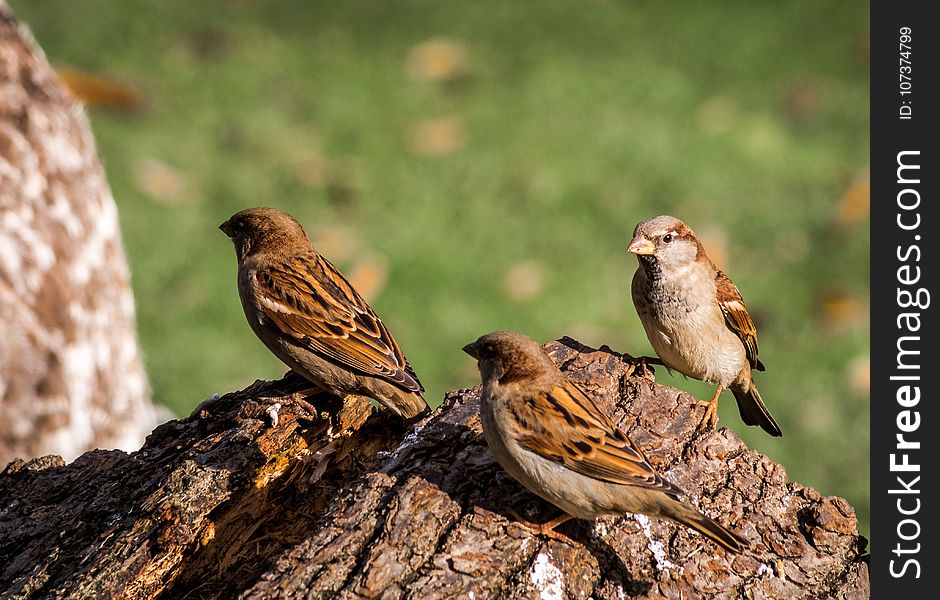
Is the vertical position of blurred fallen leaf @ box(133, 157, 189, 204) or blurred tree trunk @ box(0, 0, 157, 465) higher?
blurred fallen leaf @ box(133, 157, 189, 204)

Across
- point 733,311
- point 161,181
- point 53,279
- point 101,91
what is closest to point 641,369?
point 733,311

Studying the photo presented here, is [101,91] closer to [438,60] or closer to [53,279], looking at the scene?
[438,60]

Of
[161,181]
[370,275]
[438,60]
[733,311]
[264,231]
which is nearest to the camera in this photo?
[733,311]

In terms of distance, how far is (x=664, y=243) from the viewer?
444 cm

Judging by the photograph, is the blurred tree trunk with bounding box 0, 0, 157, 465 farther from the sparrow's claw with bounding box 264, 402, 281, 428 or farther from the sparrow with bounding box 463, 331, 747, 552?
the sparrow with bounding box 463, 331, 747, 552

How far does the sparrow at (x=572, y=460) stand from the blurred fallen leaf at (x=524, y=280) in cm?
418

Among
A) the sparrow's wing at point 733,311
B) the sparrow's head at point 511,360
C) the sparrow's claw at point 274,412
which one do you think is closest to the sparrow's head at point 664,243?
the sparrow's wing at point 733,311

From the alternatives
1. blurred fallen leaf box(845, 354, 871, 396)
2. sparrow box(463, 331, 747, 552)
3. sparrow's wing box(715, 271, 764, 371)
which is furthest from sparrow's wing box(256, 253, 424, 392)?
blurred fallen leaf box(845, 354, 871, 396)

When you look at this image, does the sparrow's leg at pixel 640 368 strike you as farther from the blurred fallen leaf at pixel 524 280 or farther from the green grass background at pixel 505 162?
the blurred fallen leaf at pixel 524 280

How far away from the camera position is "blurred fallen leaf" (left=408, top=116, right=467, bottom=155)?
28.1 feet

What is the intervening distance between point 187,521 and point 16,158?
2.06m

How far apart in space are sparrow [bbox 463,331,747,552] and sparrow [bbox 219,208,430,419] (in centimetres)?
96

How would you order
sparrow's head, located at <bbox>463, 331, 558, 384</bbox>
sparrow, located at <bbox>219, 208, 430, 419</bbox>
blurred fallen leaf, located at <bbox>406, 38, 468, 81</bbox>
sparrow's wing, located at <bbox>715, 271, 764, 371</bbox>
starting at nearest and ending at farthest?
sparrow's head, located at <bbox>463, 331, 558, 384</bbox>, sparrow, located at <bbox>219, 208, 430, 419</bbox>, sparrow's wing, located at <bbox>715, 271, 764, 371</bbox>, blurred fallen leaf, located at <bbox>406, 38, 468, 81</bbox>

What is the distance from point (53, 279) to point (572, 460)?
2.59 metres
